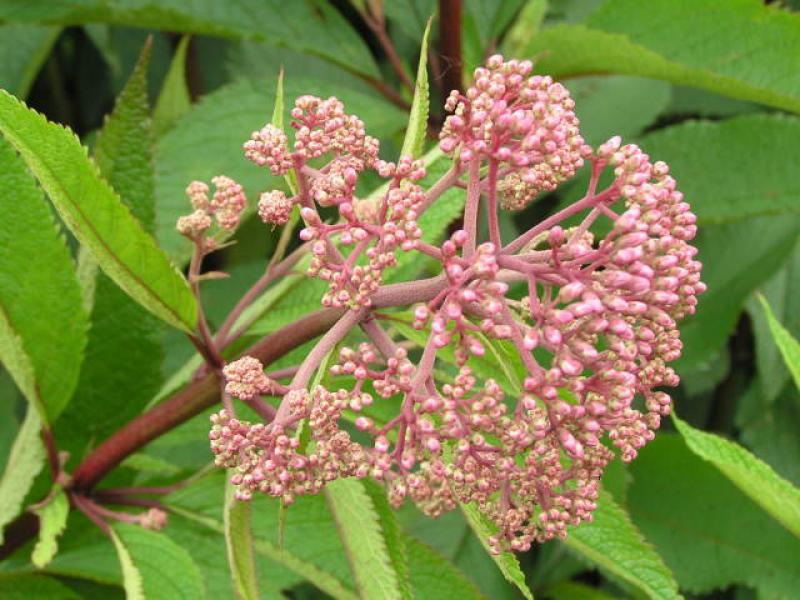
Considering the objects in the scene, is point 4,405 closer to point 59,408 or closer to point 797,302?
point 59,408

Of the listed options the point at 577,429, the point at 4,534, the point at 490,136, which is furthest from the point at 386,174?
the point at 4,534

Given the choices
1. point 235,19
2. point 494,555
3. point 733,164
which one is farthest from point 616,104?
point 494,555

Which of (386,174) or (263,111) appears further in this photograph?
(263,111)

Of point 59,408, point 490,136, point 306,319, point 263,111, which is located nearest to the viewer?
point 490,136

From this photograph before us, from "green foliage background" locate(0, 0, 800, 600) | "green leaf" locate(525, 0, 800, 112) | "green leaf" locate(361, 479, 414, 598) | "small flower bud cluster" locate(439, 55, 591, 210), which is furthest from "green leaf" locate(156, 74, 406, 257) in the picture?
"small flower bud cluster" locate(439, 55, 591, 210)

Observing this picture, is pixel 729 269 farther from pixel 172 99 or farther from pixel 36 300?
pixel 36 300

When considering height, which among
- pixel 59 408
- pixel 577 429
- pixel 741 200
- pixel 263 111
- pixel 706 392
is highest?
pixel 263 111

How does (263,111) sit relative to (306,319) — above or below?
above

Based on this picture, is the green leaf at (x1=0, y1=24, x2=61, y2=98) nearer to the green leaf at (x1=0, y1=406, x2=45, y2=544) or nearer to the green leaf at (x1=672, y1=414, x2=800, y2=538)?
the green leaf at (x1=0, y1=406, x2=45, y2=544)
